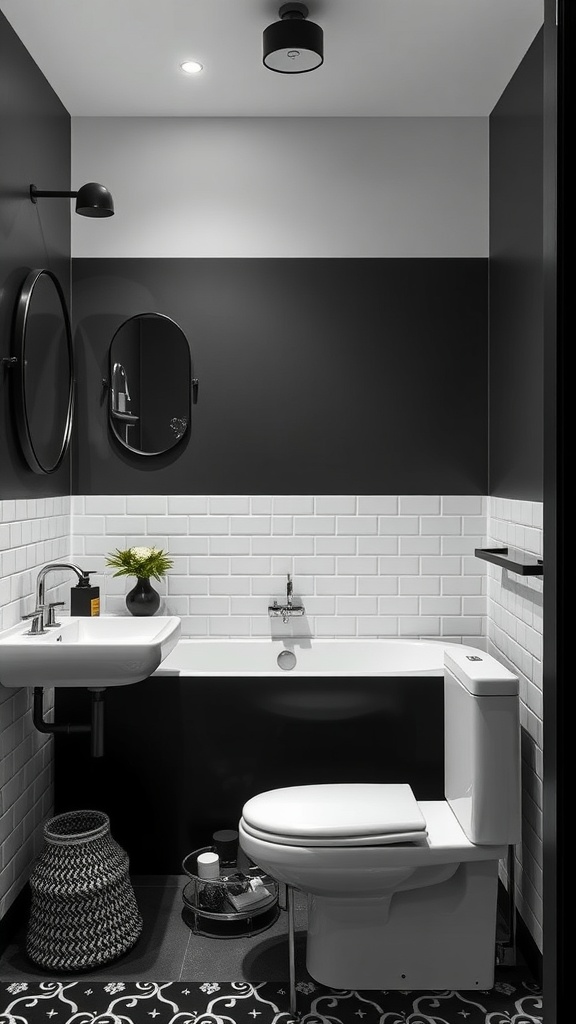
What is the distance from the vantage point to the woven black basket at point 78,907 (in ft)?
8.91

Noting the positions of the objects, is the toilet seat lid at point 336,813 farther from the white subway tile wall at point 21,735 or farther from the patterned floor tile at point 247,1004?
the white subway tile wall at point 21,735

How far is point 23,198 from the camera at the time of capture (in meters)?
3.09

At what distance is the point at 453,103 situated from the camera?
3.66 m

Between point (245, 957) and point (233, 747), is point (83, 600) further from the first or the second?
point (245, 957)

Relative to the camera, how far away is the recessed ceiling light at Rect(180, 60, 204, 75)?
129 inches

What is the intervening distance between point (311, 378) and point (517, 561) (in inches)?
55.9

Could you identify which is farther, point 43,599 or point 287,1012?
point 43,599

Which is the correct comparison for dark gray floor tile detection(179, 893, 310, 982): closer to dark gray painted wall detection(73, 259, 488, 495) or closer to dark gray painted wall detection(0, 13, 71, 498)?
dark gray painted wall detection(0, 13, 71, 498)

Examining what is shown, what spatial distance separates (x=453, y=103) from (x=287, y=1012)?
3487 millimetres

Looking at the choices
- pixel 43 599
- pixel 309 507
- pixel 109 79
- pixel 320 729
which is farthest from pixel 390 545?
pixel 109 79

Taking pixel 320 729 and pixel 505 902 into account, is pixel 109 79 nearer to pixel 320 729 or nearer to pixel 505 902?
pixel 320 729

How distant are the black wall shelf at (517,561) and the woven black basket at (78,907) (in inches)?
63.8

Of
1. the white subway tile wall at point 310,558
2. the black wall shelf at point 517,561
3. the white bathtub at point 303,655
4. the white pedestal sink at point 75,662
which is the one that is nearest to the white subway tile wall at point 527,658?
the black wall shelf at point 517,561
